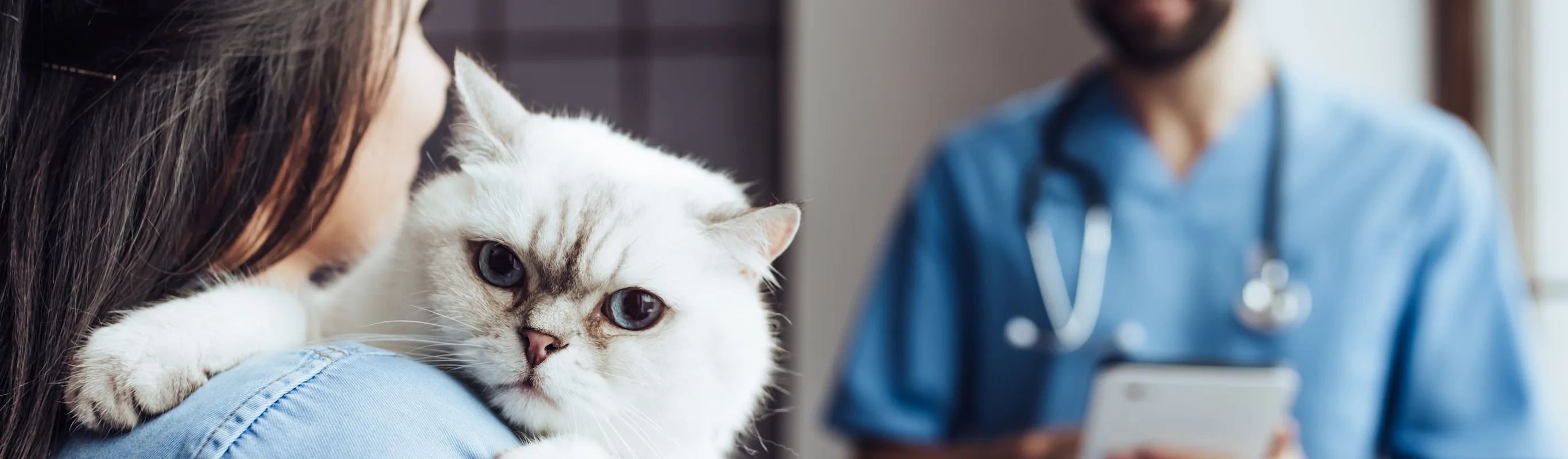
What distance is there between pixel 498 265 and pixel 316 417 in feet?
0.30

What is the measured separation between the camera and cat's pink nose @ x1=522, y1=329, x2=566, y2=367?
39 cm

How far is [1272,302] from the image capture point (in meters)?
1.22

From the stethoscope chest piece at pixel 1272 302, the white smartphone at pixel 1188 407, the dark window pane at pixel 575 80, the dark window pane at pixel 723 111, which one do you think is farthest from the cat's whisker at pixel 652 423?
the dark window pane at pixel 575 80

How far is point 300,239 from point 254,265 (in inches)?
1.0

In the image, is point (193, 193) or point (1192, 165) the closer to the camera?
point (193, 193)

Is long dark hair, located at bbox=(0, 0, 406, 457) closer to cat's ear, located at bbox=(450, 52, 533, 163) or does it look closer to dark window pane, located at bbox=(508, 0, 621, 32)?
cat's ear, located at bbox=(450, 52, 533, 163)

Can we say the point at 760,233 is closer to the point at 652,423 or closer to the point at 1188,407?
the point at 652,423

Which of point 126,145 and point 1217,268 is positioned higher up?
point 126,145

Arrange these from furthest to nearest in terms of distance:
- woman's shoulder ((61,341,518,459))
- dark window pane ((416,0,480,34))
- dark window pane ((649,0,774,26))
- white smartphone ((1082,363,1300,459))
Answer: dark window pane ((649,0,774,26)) < white smartphone ((1082,363,1300,459)) < dark window pane ((416,0,480,34)) < woman's shoulder ((61,341,518,459))

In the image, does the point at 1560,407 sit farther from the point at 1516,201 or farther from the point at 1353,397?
the point at 1353,397

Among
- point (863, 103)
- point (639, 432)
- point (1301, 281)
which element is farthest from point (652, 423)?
point (863, 103)

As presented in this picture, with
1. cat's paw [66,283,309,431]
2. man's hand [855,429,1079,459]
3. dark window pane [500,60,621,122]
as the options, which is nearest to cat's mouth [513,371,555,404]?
cat's paw [66,283,309,431]

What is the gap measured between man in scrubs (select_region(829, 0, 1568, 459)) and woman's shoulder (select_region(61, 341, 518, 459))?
99cm

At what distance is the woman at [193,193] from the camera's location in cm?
36
